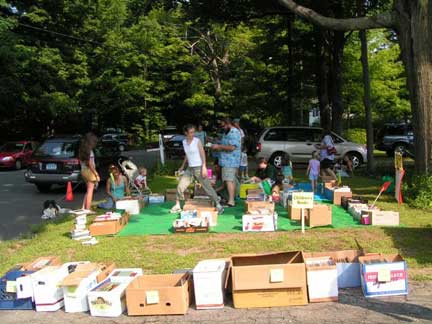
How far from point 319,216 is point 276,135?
1253cm

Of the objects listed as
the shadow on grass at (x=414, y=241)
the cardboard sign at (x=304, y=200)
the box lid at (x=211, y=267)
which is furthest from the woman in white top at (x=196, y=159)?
the box lid at (x=211, y=267)

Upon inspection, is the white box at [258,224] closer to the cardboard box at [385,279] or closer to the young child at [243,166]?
the cardboard box at [385,279]

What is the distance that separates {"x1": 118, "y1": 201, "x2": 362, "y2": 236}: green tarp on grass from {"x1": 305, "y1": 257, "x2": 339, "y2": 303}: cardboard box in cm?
323

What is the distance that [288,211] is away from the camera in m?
10.2

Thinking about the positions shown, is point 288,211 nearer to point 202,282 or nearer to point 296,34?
point 202,282

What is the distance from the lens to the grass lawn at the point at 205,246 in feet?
24.3

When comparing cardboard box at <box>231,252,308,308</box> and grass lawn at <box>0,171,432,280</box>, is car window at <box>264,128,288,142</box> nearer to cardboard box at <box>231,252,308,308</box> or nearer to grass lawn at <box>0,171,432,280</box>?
grass lawn at <box>0,171,432,280</box>

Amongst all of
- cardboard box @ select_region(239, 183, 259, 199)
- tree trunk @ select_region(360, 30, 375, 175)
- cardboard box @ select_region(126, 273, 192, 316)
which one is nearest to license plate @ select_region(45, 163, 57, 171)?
cardboard box @ select_region(239, 183, 259, 199)

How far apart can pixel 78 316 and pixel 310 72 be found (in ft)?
80.7

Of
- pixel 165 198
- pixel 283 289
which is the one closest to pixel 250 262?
pixel 283 289

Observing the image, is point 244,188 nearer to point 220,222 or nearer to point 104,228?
point 220,222

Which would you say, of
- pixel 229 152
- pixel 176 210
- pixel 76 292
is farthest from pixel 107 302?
pixel 229 152

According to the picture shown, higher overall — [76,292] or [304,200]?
[304,200]

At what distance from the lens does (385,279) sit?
18.9ft
